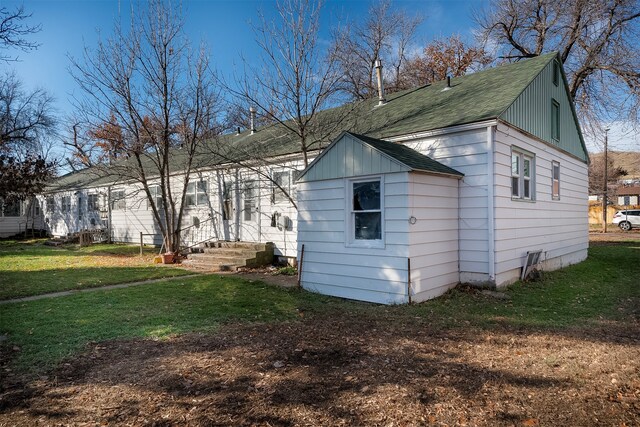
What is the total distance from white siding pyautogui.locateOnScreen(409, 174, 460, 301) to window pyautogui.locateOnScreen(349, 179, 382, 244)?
0.69m

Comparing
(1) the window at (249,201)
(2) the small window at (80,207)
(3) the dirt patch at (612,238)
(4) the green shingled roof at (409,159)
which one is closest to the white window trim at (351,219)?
(4) the green shingled roof at (409,159)

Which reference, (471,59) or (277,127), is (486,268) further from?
(471,59)

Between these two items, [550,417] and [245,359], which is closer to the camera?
[550,417]

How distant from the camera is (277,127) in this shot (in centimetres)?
1510

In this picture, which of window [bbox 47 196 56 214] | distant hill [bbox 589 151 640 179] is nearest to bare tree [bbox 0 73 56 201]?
window [bbox 47 196 56 214]

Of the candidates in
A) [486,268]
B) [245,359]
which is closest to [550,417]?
[245,359]

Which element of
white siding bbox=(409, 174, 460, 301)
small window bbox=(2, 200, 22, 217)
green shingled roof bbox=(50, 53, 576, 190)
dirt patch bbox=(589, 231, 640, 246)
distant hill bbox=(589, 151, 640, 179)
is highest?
distant hill bbox=(589, 151, 640, 179)

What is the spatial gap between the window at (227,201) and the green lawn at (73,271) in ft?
9.80

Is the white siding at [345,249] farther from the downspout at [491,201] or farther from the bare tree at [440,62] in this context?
the bare tree at [440,62]

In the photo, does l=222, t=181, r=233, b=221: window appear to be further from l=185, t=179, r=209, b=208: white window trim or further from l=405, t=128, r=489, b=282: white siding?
l=405, t=128, r=489, b=282: white siding

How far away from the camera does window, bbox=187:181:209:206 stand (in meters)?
15.3

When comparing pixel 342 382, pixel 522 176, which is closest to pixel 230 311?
pixel 342 382

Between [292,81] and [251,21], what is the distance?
1.93 meters

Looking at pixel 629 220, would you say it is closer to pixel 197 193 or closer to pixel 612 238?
pixel 612 238
